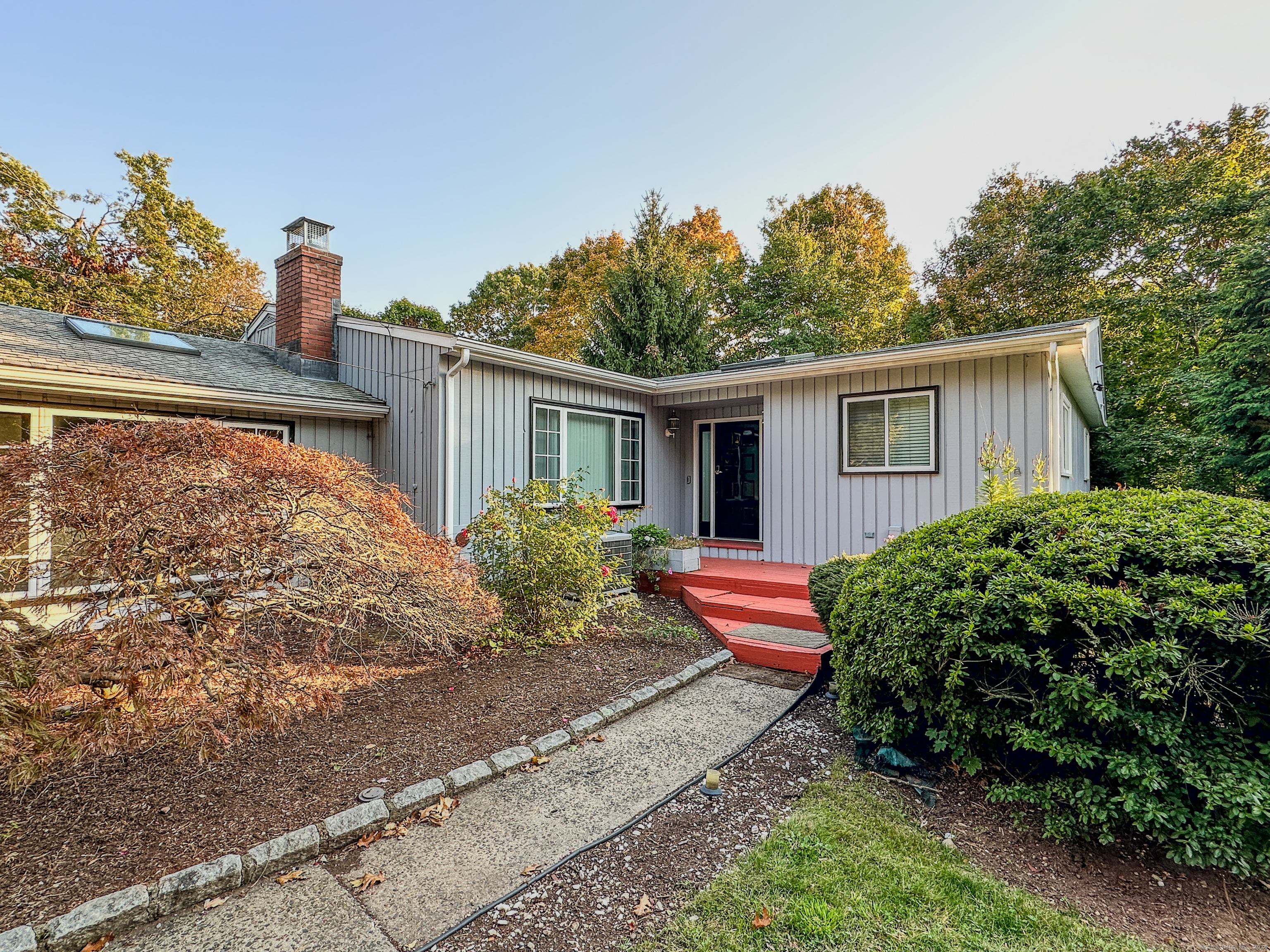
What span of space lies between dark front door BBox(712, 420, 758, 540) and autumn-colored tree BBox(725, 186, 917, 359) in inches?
400

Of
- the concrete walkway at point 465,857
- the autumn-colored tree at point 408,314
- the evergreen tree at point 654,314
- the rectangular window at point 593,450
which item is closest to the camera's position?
the concrete walkway at point 465,857

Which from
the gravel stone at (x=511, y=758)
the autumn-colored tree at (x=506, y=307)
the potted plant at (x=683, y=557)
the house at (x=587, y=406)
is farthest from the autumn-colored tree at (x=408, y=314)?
the gravel stone at (x=511, y=758)

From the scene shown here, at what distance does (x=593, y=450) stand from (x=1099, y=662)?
6.36 m

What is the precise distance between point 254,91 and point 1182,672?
551 inches

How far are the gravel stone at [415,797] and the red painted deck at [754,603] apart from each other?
3.02 metres

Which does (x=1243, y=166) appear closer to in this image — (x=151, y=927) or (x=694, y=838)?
(x=694, y=838)

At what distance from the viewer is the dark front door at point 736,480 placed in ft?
29.5

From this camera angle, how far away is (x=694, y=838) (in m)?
2.58

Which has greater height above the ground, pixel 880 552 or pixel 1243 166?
pixel 1243 166

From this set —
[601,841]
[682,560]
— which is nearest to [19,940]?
[601,841]

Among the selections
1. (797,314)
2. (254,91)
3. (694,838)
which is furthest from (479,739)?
(797,314)

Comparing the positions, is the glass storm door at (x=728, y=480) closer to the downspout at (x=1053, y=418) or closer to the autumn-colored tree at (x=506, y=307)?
the downspout at (x=1053, y=418)

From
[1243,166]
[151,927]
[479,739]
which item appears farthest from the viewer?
[1243,166]

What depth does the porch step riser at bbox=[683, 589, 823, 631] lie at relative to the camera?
5586mm
